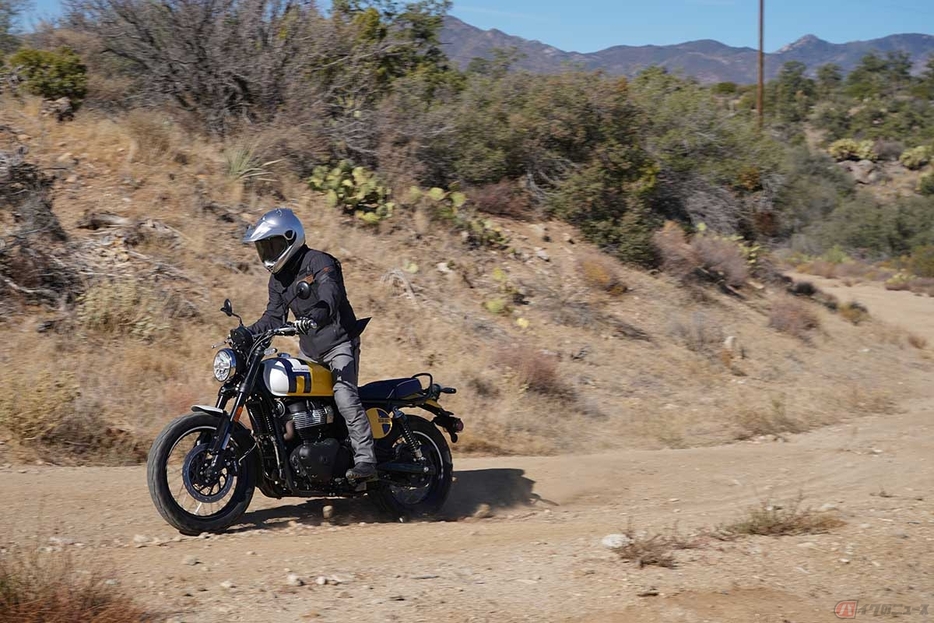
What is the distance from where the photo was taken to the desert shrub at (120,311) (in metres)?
10.4

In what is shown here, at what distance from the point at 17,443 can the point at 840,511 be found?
23.2 ft

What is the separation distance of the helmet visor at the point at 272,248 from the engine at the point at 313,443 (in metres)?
1.07

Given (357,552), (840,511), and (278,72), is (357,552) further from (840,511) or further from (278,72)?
(278,72)

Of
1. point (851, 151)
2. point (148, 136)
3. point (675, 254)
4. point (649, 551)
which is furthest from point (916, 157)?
point (649, 551)

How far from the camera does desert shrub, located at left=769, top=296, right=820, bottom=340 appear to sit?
17688 millimetres

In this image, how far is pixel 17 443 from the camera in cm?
816

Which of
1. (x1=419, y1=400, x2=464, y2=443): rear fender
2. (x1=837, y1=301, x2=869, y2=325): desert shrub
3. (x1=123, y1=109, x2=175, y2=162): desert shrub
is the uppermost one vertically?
(x1=123, y1=109, x2=175, y2=162): desert shrub

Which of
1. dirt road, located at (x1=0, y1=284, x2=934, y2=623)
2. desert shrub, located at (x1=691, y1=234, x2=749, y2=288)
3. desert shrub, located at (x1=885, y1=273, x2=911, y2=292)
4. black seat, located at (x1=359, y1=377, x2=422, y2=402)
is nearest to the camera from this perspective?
dirt road, located at (x1=0, y1=284, x2=934, y2=623)

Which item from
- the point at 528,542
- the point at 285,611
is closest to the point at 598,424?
the point at 528,542

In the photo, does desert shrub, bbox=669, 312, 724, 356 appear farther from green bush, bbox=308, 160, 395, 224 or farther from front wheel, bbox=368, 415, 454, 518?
front wheel, bbox=368, 415, 454, 518

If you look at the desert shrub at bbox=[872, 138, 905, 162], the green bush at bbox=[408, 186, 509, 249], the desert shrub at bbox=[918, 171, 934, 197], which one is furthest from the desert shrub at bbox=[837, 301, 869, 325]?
the desert shrub at bbox=[872, 138, 905, 162]

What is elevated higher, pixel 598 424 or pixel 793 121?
pixel 793 121

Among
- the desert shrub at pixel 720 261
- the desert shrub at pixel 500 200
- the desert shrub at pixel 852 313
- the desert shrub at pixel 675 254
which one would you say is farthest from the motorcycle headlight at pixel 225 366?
the desert shrub at pixel 852 313

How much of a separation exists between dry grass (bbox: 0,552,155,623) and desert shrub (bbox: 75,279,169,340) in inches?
244
